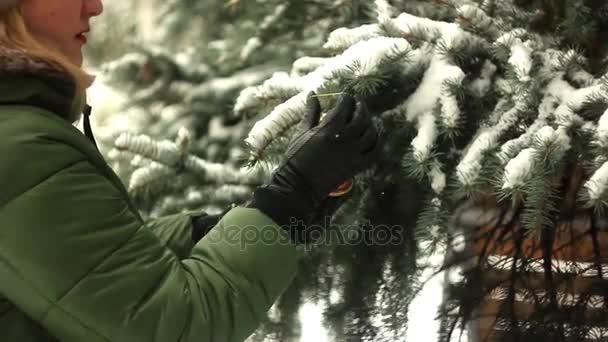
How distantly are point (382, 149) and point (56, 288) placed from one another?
41 cm

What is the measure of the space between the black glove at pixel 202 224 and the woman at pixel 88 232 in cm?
13

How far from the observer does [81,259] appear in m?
0.46

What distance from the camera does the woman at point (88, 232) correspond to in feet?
1.48

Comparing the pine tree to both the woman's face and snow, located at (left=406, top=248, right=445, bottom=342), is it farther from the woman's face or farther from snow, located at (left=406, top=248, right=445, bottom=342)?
the woman's face

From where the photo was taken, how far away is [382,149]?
2.43 feet

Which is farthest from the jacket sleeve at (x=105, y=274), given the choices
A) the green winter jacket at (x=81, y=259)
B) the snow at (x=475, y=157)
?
the snow at (x=475, y=157)

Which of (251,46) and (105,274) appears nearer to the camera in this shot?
(105,274)

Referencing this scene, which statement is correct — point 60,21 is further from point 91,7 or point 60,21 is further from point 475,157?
point 475,157

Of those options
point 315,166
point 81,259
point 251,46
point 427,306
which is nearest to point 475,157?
point 315,166

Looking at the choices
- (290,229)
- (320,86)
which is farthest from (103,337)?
(320,86)

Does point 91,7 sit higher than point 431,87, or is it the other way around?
point 91,7

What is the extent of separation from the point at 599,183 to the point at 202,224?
1.33ft

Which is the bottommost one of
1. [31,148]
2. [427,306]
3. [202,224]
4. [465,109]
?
[427,306]

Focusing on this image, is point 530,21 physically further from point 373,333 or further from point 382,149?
point 373,333
